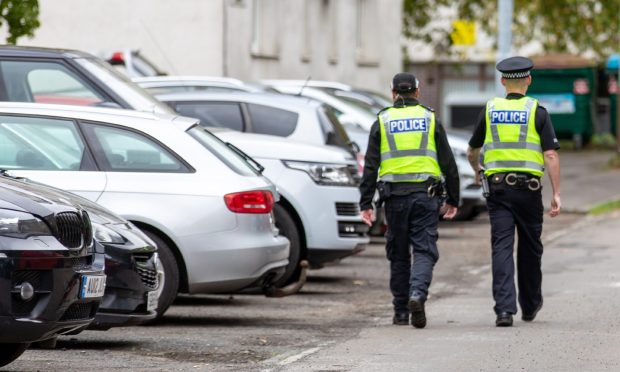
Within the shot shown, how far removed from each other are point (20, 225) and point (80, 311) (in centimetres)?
72

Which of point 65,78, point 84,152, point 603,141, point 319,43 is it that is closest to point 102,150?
point 84,152

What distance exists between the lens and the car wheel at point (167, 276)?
10609 mm

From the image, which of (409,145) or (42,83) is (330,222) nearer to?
(409,145)

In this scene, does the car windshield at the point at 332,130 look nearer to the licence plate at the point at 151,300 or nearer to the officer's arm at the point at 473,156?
the officer's arm at the point at 473,156

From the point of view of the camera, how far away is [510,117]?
36.0ft

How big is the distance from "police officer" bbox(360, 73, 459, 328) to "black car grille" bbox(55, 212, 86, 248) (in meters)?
3.41

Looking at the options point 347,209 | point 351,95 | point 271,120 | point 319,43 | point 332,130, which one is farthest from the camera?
point 319,43

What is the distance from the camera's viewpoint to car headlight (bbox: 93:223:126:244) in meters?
9.20

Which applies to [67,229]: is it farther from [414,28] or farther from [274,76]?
[414,28]

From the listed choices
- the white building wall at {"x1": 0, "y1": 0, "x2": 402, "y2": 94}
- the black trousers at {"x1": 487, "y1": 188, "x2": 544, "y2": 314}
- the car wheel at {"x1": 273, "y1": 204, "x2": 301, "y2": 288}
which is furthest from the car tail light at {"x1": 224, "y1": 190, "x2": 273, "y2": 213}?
the white building wall at {"x1": 0, "y1": 0, "x2": 402, "y2": 94}

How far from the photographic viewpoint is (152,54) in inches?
1069

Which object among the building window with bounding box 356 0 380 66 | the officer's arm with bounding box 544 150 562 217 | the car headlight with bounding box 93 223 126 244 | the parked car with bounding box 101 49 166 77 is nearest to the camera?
the car headlight with bounding box 93 223 126 244

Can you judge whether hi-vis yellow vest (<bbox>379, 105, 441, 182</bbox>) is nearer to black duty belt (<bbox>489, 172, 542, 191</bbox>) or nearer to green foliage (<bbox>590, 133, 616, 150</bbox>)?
black duty belt (<bbox>489, 172, 542, 191</bbox>)

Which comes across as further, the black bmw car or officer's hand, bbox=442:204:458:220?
officer's hand, bbox=442:204:458:220
